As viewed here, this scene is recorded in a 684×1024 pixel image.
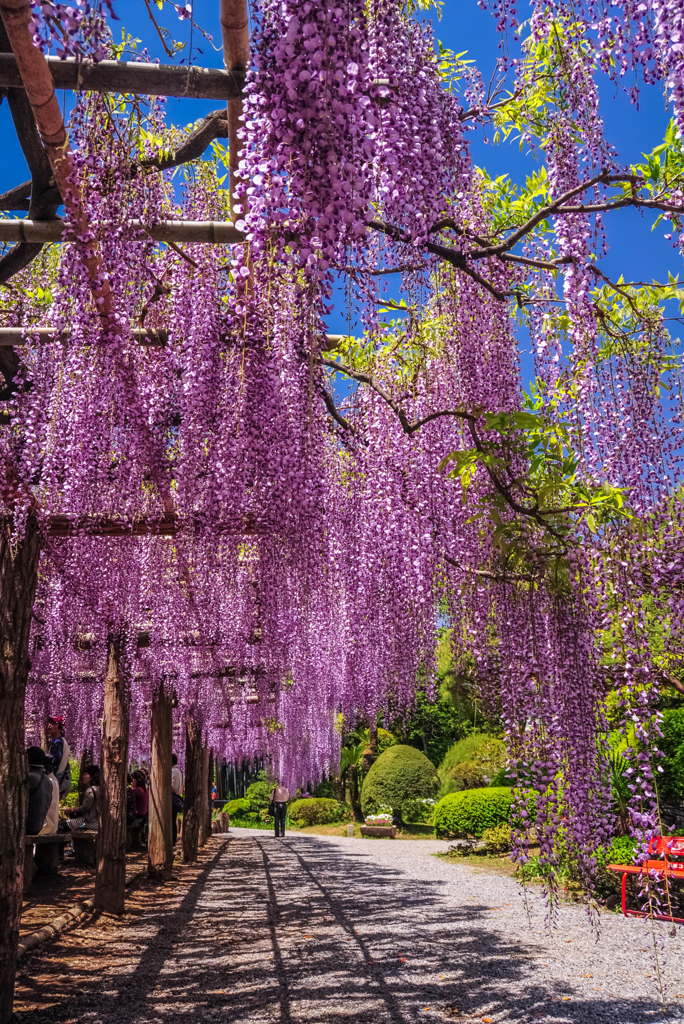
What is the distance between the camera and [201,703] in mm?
12070

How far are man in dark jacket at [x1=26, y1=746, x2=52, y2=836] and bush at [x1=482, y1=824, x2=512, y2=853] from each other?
309 inches

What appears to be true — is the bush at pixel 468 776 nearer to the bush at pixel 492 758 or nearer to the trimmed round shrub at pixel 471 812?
the bush at pixel 492 758

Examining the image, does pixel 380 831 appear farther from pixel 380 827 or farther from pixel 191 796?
pixel 191 796

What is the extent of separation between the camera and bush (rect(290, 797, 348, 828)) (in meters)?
23.5

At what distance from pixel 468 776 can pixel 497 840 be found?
468 cm

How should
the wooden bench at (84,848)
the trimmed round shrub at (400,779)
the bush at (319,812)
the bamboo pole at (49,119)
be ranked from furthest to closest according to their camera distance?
the bush at (319,812) < the trimmed round shrub at (400,779) < the wooden bench at (84,848) < the bamboo pole at (49,119)

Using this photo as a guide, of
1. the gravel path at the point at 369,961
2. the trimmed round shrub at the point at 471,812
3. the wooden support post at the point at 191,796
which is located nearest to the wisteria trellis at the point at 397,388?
the gravel path at the point at 369,961

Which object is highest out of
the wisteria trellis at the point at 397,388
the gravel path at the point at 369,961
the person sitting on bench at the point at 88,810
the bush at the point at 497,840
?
the wisteria trellis at the point at 397,388

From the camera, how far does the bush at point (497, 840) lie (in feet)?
43.1

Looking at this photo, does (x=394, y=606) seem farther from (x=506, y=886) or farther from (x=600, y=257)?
(x=506, y=886)

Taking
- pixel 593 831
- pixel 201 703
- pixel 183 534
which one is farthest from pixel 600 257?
pixel 201 703

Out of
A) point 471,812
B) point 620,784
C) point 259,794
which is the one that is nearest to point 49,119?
point 620,784

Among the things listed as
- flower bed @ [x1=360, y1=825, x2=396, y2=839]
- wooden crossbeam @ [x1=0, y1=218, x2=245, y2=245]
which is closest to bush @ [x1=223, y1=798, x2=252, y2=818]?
flower bed @ [x1=360, y1=825, x2=396, y2=839]

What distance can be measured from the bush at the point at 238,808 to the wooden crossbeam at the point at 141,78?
30.0m
